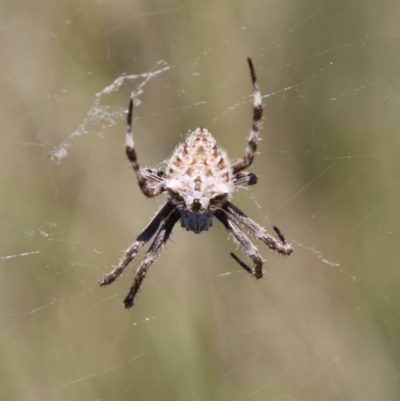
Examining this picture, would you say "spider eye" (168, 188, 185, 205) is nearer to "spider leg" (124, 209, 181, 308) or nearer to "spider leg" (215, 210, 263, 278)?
"spider leg" (124, 209, 181, 308)

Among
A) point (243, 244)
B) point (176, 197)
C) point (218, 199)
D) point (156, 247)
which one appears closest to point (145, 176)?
point (176, 197)

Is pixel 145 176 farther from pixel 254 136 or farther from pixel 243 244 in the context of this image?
pixel 243 244

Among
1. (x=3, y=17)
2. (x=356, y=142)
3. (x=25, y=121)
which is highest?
(x=3, y=17)

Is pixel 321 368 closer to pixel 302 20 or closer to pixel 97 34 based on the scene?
pixel 302 20

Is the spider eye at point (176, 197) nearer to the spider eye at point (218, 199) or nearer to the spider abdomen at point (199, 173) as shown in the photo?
the spider abdomen at point (199, 173)

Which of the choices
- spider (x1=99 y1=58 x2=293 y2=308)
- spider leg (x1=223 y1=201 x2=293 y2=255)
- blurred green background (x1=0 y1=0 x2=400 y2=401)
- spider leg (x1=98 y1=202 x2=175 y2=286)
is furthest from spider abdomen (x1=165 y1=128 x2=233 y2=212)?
blurred green background (x1=0 y1=0 x2=400 y2=401)

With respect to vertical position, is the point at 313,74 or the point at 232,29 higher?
the point at 232,29

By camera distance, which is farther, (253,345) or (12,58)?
(253,345)

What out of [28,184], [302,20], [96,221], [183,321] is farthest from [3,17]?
[183,321]
